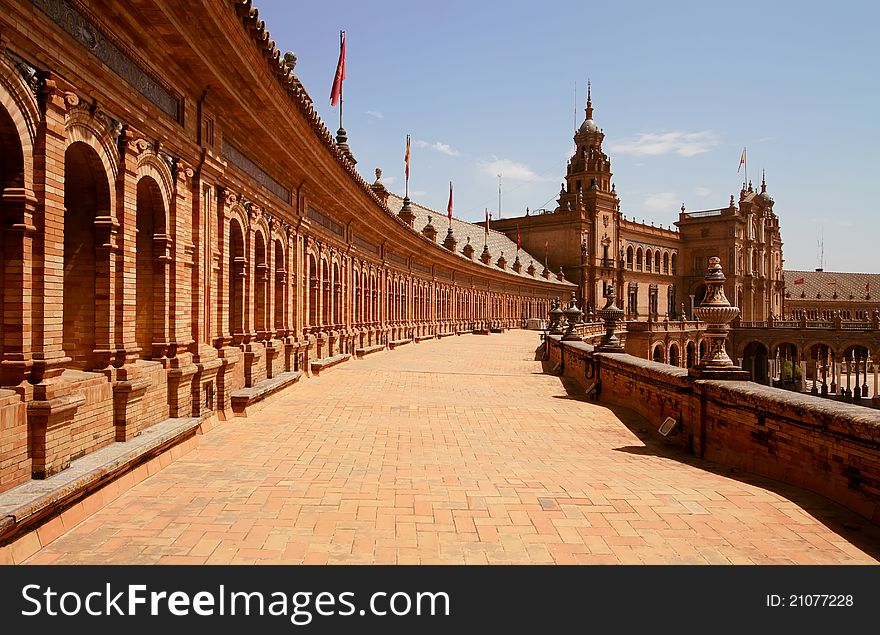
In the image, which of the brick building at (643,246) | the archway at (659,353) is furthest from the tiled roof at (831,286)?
the archway at (659,353)

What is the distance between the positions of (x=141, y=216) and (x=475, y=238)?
183 ft

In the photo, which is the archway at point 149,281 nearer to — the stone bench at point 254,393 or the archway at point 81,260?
the archway at point 81,260

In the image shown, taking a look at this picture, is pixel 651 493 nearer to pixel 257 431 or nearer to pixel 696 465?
pixel 696 465

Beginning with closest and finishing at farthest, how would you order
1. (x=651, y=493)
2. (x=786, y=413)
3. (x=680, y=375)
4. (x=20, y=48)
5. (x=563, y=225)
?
(x=20, y=48), (x=651, y=493), (x=786, y=413), (x=680, y=375), (x=563, y=225)

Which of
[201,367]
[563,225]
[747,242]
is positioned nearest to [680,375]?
[201,367]

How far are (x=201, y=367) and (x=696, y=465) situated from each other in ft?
24.0

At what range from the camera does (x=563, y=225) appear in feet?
244

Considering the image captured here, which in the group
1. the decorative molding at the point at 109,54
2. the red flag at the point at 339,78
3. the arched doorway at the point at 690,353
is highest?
the red flag at the point at 339,78

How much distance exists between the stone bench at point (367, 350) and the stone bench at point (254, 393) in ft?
31.9

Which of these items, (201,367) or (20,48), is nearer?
(20,48)

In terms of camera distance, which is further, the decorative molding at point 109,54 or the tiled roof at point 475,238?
the tiled roof at point 475,238

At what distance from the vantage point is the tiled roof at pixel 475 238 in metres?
50.7

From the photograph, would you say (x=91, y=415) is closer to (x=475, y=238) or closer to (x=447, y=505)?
(x=447, y=505)

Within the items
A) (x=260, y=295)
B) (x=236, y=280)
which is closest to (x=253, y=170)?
(x=236, y=280)
